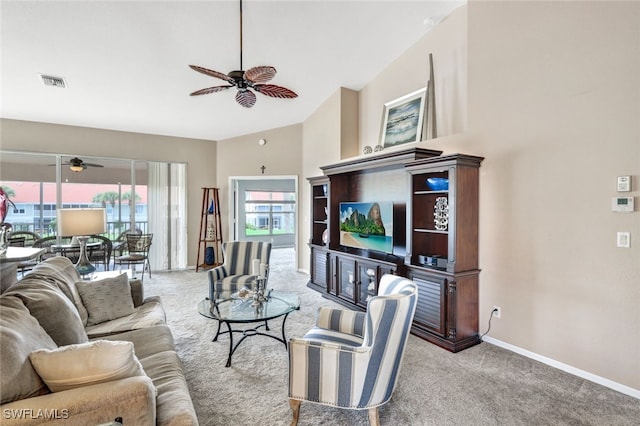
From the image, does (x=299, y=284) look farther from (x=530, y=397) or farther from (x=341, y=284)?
(x=530, y=397)

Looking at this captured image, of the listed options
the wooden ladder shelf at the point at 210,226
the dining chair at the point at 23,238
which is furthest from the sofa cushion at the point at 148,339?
the wooden ladder shelf at the point at 210,226

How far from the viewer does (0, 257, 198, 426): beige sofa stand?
1.16 meters

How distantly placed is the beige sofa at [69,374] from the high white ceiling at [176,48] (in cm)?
262

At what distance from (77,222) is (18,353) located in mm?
2300

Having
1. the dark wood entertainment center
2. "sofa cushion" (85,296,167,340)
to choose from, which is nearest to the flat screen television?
the dark wood entertainment center

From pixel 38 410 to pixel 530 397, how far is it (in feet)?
9.32

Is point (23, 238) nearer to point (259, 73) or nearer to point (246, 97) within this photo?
point (246, 97)

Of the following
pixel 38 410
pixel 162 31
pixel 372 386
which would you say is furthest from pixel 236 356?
pixel 162 31

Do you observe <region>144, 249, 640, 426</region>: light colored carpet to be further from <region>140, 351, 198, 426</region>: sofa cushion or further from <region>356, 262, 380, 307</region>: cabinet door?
<region>356, 262, 380, 307</region>: cabinet door

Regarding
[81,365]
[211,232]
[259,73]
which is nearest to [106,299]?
[81,365]

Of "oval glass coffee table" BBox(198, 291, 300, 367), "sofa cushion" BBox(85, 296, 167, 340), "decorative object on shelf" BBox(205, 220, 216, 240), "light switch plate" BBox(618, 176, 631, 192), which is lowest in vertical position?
"sofa cushion" BBox(85, 296, 167, 340)

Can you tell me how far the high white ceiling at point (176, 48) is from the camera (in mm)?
3066

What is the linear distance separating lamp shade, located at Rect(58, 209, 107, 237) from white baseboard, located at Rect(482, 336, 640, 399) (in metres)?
4.18

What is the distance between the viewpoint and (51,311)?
1.78 m
